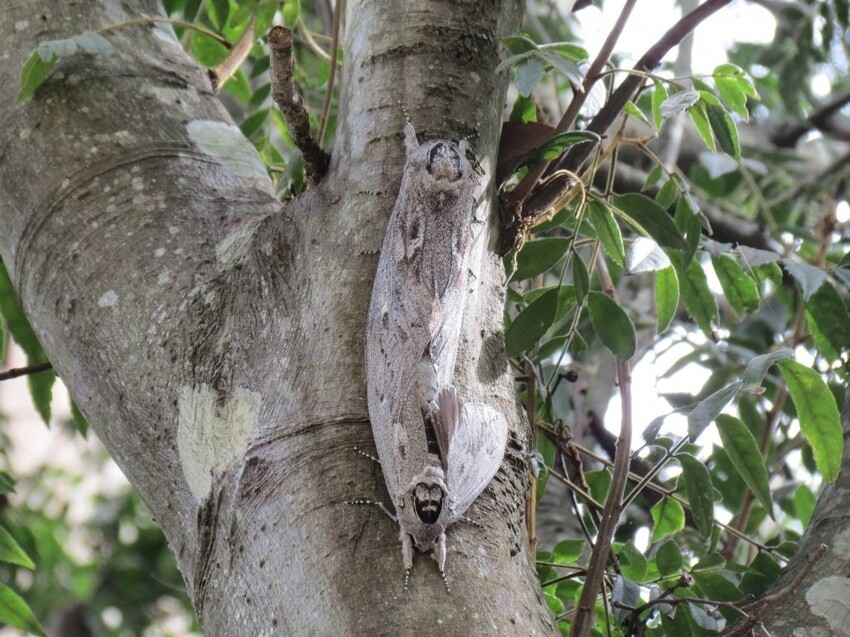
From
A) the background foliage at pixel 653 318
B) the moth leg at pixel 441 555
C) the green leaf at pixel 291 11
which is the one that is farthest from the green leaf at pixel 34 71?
the moth leg at pixel 441 555

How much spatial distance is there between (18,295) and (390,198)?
1.69 feet

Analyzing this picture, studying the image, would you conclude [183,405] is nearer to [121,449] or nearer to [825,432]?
[121,449]

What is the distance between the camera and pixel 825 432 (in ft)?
3.73

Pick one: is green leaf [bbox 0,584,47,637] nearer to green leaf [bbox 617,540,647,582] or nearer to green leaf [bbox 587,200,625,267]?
green leaf [bbox 617,540,647,582]

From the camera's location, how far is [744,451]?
1.17 metres

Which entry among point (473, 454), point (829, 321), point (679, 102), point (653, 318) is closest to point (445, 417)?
point (473, 454)

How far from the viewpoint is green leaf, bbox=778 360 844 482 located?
1126mm

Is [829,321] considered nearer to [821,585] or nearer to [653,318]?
[821,585]

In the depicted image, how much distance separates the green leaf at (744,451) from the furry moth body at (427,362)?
1.22 feet

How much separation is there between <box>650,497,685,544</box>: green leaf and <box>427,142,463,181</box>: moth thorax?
615mm

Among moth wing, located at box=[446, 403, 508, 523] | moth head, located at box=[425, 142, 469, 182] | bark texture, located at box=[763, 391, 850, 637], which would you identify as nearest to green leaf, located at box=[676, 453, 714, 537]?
bark texture, located at box=[763, 391, 850, 637]

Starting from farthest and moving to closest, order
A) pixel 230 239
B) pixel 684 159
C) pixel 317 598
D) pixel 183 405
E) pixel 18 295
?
pixel 684 159
pixel 18 295
pixel 230 239
pixel 183 405
pixel 317 598

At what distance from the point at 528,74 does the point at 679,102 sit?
173mm

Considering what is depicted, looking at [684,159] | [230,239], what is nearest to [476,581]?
[230,239]
